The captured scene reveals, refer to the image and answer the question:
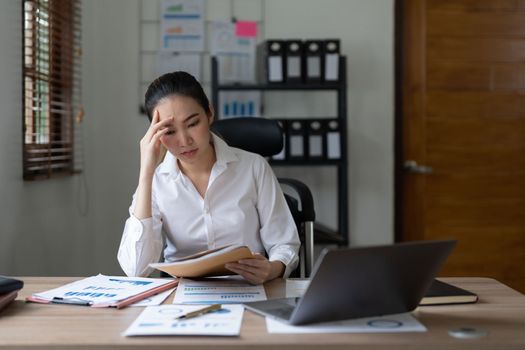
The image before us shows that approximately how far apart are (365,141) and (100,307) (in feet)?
9.28

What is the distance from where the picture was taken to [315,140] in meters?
3.68

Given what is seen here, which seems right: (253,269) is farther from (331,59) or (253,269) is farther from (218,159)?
(331,59)

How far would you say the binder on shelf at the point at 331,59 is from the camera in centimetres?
365

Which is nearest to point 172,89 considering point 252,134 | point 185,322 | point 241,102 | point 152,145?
point 152,145

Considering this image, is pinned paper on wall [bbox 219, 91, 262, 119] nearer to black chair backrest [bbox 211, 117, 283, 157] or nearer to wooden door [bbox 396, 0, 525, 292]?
wooden door [bbox 396, 0, 525, 292]

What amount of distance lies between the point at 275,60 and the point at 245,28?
41 centimetres

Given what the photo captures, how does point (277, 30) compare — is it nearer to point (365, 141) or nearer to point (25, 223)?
point (365, 141)

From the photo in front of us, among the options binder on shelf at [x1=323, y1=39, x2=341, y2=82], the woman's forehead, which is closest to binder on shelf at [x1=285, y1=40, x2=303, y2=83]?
binder on shelf at [x1=323, y1=39, x2=341, y2=82]

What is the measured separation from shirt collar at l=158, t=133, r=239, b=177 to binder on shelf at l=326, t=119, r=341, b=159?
1591 mm

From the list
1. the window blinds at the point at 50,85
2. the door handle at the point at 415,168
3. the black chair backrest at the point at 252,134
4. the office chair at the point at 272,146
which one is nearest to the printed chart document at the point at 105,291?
the office chair at the point at 272,146

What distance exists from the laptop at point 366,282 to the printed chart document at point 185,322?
0.20 ft

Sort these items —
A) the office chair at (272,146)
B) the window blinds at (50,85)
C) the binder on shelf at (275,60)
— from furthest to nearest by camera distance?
1. the binder on shelf at (275,60)
2. the window blinds at (50,85)
3. the office chair at (272,146)

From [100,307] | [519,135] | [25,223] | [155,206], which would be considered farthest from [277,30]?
[100,307]

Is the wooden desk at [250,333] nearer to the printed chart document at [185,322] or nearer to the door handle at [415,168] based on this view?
the printed chart document at [185,322]
